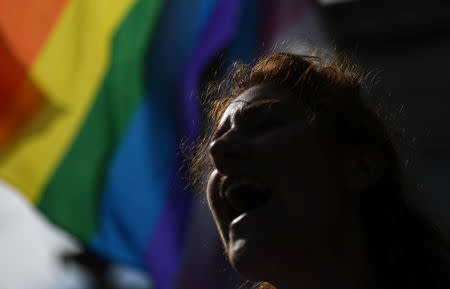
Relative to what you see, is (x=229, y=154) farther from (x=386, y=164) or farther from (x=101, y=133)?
(x=101, y=133)

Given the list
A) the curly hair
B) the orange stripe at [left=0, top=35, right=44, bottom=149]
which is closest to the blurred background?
the orange stripe at [left=0, top=35, right=44, bottom=149]

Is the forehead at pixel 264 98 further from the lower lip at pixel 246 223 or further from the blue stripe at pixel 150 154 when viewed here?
the blue stripe at pixel 150 154

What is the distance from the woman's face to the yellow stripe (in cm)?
224

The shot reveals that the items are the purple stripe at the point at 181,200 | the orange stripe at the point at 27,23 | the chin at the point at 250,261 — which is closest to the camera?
the chin at the point at 250,261

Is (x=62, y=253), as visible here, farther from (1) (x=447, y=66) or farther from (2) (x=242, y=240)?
(2) (x=242, y=240)

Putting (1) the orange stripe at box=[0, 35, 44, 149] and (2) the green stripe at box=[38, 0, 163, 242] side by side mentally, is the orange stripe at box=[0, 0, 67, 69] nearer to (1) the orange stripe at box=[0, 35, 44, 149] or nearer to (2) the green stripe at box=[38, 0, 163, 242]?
(1) the orange stripe at box=[0, 35, 44, 149]

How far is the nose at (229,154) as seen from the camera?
1.23 meters

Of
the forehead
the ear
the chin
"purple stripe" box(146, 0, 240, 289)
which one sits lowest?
"purple stripe" box(146, 0, 240, 289)

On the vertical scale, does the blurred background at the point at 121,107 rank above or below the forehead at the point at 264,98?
below

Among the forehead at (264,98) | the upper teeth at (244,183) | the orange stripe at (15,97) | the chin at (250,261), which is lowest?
the orange stripe at (15,97)

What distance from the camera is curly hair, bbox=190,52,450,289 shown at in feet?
4.42

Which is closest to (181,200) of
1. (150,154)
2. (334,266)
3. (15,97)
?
(150,154)

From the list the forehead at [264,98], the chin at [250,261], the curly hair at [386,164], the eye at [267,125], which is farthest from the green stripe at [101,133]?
the chin at [250,261]

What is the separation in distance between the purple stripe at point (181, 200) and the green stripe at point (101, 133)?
27cm
